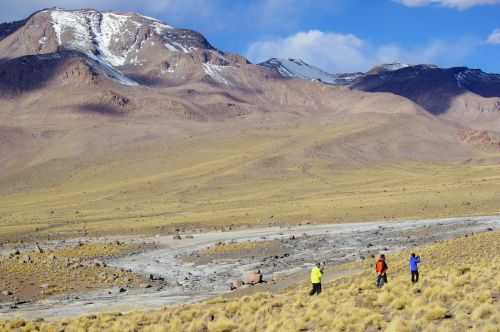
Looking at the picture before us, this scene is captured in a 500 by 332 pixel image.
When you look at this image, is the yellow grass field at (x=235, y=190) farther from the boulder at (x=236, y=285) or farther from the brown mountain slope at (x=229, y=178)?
the boulder at (x=236, y=285)

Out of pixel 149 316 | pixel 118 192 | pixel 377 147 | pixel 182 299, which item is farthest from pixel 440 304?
pixel 377 147

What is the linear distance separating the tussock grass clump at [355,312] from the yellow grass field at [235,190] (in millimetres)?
52611

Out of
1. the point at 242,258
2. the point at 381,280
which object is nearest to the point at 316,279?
the point at 381,280

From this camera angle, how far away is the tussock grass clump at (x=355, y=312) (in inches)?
709

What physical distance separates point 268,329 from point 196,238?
154 feet

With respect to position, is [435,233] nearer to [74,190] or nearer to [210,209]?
[210,209]

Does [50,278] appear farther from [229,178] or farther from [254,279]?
[229,178]

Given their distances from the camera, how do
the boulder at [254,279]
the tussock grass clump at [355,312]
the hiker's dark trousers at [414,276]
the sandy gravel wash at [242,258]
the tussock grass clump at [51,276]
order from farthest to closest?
the tussock grass clump at [51,276] < the boulder at [254,279] < the sandy gravel wash at [242,258] < the hiker's dark trousers at [414,276] < the tussock grass clump at [355,312]

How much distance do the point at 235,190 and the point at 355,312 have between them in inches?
4268

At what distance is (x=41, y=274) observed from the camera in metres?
41.2

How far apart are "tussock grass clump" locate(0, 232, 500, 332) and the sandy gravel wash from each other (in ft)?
23.2

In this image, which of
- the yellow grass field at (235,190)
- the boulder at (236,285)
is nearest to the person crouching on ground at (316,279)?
the boulder at (236,285)

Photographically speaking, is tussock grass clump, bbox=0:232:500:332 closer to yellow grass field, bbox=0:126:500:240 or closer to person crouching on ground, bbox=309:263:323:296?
person crouching on ground, bbox=309:263:323:296

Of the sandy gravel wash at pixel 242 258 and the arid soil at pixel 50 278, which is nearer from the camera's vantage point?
the sandy gravel wash at pixel 242 258
